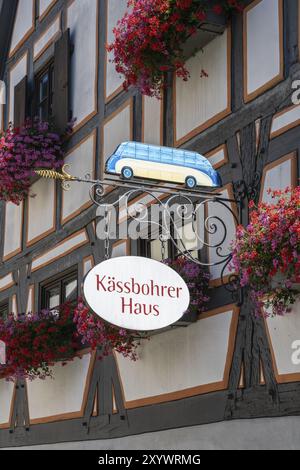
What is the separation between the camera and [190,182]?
775cm

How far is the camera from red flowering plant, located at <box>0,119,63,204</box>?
39.0 feet

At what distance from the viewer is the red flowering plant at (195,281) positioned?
8.40 meters

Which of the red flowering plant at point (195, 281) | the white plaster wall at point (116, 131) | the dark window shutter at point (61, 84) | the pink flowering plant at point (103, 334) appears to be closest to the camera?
the red flowering plant at point (195, 281)

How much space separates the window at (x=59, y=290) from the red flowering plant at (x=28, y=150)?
1.39 m

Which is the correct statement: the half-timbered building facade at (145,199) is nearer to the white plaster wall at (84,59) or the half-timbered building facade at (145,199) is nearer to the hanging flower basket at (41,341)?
the white plaster wall at (84,59)

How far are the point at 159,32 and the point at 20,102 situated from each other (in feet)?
17.4

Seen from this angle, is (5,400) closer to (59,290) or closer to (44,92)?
(59,290)

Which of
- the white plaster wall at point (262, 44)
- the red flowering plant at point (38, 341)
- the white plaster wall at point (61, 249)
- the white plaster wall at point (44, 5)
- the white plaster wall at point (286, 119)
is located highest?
the white plaster wall at point (44, 5)

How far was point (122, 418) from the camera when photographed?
9852 mm

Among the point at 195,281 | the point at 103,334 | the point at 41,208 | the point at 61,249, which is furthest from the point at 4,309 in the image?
the point at 195,281

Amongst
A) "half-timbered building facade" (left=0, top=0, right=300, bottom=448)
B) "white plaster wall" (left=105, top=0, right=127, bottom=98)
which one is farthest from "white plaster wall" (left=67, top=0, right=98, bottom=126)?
"white plaster wall" (left=105, top=0, right=127, bottom=98)

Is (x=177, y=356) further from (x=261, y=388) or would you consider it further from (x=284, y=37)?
(x=284, y=37)

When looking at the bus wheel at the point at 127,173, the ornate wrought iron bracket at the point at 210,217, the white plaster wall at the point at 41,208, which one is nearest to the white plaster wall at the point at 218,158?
the ornate wrought iron bracket at the point at 210,217

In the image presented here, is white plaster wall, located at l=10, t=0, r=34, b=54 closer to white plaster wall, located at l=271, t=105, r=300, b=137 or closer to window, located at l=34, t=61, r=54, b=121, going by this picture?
window, located at l=34, t=61, r=54, b=121
